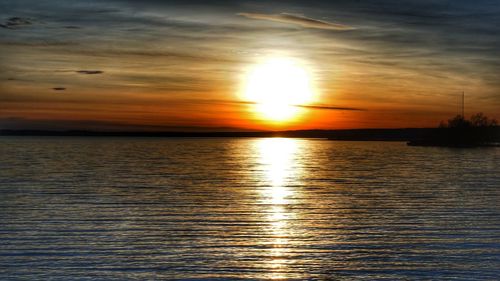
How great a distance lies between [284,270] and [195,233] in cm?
924

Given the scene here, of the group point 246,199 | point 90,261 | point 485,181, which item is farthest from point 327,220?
point 485,181

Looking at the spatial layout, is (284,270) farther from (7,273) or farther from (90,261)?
(7,273)

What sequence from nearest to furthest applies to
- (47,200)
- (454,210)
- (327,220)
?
(327,220) → (454,210) → (47,200)

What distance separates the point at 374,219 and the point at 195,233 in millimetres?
11831

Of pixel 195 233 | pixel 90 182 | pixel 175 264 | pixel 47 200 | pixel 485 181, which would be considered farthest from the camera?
pixel 485 181

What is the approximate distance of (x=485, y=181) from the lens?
227ft

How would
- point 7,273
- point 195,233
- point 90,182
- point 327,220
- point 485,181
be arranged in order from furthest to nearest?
1. point 485,181
2. point 90,182
3. point 327,220
4. point 195,233
5. point 7,273

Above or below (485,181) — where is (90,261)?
above

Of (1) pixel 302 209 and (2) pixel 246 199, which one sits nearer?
(1) pixel 302 209

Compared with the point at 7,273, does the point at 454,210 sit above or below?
below

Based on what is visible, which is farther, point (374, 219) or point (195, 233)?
point (374, 219)

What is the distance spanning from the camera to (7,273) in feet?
73.3

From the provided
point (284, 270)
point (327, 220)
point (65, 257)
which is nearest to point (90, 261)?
point (65, 257)

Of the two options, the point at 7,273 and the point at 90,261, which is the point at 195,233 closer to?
the point at 90,261
